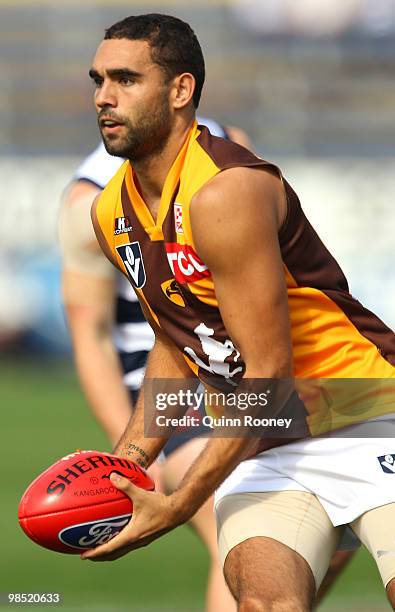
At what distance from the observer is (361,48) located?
2059cm

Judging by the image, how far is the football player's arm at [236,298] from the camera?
12.3ft

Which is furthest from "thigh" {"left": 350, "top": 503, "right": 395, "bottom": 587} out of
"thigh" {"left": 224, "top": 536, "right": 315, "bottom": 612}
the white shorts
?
"thigh" {"left": 224, "top": 536, "right": 315, "bottom": 612}

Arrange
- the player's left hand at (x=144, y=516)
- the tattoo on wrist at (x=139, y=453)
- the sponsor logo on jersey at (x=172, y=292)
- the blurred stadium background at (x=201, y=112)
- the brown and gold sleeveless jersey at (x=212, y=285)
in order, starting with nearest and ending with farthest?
the player's left hand at (x=144, y=516)
the brown and gold sleeveless jersey at (x=212, y=285)
the sponsor logo on jersey at (x=172, y=292)
the tattoo on wrist at (x=139, y=453)
the blurred stadium background at (x=201, y=112)

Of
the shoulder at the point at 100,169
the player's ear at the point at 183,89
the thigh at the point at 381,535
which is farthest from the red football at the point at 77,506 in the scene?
the shoulder at the point at 100,169

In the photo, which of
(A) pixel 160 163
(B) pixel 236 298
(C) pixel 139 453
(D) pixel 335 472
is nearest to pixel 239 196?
(B) pixel 236 298

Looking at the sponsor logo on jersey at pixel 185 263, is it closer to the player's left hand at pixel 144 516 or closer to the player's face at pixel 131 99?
the player's face at pixel 131 99

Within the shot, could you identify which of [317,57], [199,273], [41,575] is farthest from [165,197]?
[317,57]

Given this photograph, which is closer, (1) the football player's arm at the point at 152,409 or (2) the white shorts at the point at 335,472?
(2) the white shorts at the point at 335,472

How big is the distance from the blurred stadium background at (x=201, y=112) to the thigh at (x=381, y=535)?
3.80 m

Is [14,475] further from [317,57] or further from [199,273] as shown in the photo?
[317,57]

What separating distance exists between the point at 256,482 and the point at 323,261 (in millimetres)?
771

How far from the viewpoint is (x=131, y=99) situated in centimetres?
401

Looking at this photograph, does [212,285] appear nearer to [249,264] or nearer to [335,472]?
[249,264]

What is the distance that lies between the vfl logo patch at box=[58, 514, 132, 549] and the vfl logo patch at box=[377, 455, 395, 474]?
33.1 inches
